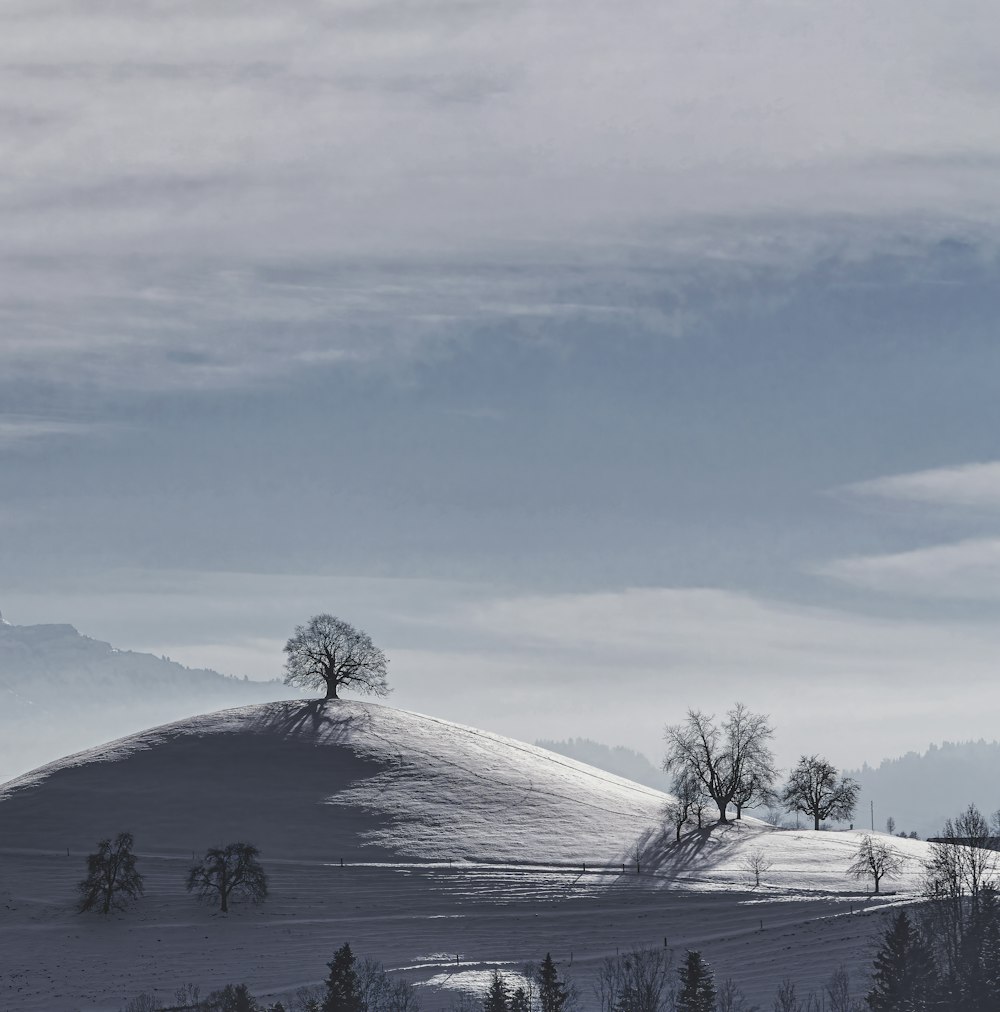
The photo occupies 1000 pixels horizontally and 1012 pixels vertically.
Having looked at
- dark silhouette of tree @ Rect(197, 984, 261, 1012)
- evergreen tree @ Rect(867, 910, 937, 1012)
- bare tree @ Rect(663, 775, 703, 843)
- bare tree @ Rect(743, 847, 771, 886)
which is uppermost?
bare tree @ Rect(663, 775, 703, 843)

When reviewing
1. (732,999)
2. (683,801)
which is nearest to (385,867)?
(683,801)

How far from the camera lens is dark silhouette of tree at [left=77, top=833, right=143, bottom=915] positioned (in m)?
113

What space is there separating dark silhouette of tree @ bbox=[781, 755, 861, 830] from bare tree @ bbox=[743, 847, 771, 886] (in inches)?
1685

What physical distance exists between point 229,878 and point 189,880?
370 cm

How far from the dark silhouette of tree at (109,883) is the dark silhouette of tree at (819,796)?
8486 cm

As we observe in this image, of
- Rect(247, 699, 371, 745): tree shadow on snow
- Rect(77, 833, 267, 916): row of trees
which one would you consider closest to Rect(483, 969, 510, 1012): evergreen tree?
Rect(77, 833, 267, 916): row of trees

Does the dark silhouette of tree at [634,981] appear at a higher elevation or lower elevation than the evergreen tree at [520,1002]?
higher

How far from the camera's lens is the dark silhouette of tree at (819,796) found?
17212cm

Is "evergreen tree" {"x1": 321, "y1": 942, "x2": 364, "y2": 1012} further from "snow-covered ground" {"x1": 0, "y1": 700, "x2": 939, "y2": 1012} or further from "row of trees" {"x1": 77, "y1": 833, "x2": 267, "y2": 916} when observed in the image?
"row of trees" {"x1": 77, "y1": 833, "x2": 267, "y2": 916}

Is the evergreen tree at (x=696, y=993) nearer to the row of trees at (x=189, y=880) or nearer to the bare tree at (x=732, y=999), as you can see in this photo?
the bare tree at (x=732, y=999)

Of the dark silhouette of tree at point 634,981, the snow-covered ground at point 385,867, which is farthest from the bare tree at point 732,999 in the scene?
the dark silhouette of tree at point 634,981

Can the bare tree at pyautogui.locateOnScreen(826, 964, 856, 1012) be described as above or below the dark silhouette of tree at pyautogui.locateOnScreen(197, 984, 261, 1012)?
above

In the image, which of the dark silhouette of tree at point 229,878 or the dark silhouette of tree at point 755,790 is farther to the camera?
the dark silhouette of tree at point 755,790

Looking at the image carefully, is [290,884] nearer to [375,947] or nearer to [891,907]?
[375,947]
